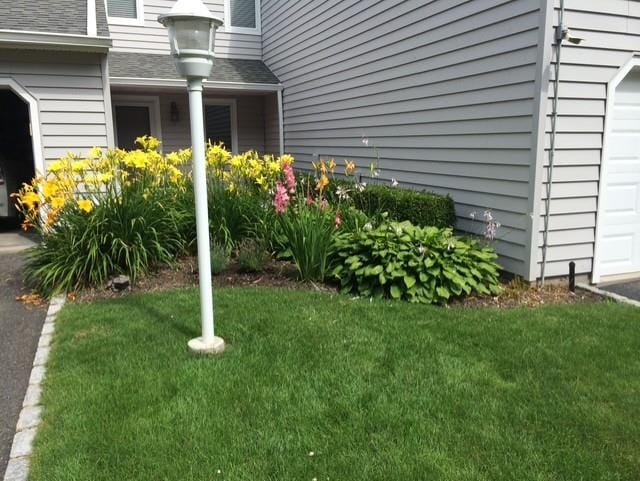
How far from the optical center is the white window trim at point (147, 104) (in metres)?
12.6

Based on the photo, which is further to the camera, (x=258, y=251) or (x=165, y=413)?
(x=258, y=251)

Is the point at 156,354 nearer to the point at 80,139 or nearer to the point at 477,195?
the point at 477,195

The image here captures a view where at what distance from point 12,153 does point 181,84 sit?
3.58 m

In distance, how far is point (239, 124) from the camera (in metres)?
13.9

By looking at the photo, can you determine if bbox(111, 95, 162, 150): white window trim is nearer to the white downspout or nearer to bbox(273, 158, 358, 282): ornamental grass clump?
the white downspout

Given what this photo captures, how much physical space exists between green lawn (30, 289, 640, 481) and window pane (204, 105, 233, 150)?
963 centimetres

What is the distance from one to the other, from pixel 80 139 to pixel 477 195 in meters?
5.50

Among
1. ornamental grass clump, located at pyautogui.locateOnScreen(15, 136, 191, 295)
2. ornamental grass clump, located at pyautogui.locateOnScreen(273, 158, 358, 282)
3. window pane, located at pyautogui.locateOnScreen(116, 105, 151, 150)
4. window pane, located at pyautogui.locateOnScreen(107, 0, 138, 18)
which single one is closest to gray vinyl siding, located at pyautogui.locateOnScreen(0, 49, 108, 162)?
ornamental grass clump, located at pyautogui.locateOnScreen(15, 136, 191, 295)

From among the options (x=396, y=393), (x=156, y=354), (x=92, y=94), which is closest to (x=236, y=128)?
(x=92, y=94)

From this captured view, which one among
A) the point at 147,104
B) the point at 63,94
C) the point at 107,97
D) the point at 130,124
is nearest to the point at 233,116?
the point at 147,104

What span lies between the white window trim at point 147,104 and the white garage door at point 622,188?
994cm

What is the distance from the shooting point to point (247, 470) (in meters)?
2.63

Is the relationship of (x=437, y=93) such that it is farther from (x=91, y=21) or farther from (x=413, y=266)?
(x=91, y=21)

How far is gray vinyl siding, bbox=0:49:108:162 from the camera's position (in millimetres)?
7383
